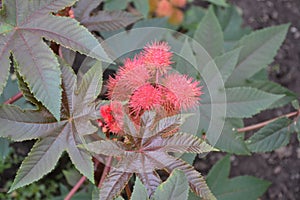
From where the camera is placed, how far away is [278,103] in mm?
1848

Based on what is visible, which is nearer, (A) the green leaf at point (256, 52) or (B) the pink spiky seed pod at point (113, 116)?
(B) the pink spiky seed pod at point (113, 116)

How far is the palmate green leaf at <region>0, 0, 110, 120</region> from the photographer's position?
119 centimetres

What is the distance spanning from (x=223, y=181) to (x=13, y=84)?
0.94m

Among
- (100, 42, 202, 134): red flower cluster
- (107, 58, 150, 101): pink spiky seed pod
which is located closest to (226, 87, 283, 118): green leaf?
(100, 42, 202, 134): red flower cluster

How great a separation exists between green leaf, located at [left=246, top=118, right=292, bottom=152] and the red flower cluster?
45cm

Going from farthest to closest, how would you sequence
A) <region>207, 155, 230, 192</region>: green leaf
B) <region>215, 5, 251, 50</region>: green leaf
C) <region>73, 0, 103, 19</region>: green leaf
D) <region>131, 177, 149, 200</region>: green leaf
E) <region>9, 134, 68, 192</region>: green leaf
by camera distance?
<region>215, 5, 251, 50</region>: green leaf < <region>207, 155, 230, 192</region>: green leaf < <region>73, 0, 103, 19</region>: green leaf < <region>9, 134, 68, 192</region>: green leaf < <region>131, 177, 149, 200</region>: green leaf

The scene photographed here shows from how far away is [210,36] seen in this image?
178 cm

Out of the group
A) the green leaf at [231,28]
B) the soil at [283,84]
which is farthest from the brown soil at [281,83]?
the green leaf at [231,28]

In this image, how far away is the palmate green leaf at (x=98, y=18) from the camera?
1.54 metres

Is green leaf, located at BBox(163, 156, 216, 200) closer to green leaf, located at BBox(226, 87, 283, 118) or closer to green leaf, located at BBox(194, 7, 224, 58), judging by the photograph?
green leaf, located at BBox(226, 87, 283, 118)

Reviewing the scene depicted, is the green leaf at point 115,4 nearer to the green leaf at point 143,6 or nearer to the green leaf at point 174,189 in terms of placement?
the green leaf at point 143,6

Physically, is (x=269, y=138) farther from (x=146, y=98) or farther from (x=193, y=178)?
(x=146, y=98)

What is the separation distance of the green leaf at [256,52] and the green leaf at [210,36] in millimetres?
103

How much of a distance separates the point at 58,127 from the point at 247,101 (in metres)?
0.65
